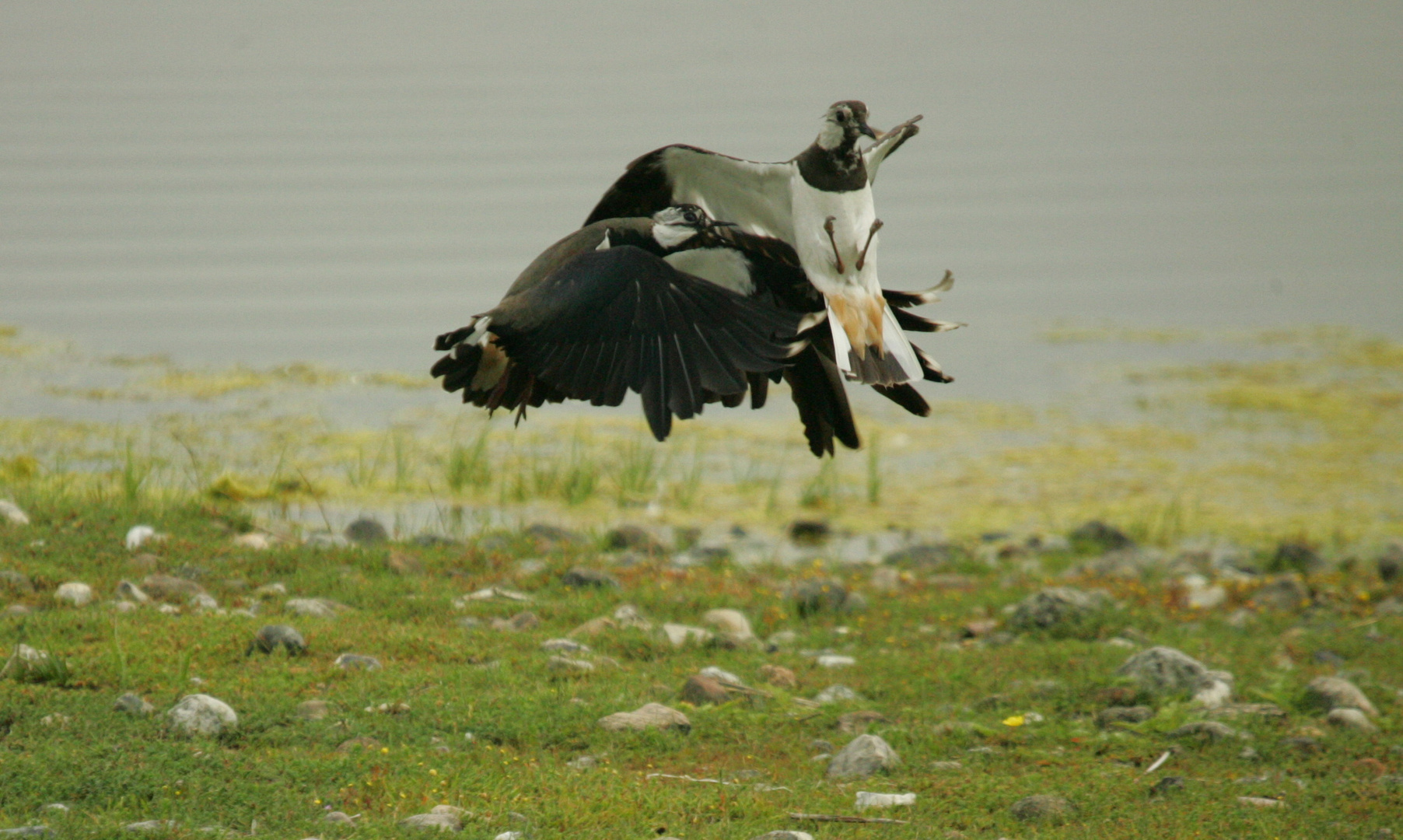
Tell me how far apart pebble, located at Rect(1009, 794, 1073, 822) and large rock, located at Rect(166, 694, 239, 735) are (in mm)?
2254

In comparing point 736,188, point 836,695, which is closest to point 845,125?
point 736,188

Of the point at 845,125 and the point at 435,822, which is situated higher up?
the point at 845,125

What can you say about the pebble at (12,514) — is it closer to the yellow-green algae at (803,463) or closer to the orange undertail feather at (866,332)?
the yellow-green algae at (803,463)

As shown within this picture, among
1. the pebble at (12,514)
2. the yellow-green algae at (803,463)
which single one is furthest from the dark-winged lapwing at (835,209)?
the yellow-green algae at (803,463)

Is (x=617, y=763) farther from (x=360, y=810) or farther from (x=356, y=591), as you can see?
(x=356, y=591)

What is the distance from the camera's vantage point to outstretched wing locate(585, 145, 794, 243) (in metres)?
3.97

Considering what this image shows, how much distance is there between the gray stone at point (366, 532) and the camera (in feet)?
22.3

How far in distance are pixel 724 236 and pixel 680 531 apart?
3787mm

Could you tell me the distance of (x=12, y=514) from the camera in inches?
240

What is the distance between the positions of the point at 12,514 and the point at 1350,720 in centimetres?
523

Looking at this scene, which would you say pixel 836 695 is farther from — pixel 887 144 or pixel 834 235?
pixel 887 144

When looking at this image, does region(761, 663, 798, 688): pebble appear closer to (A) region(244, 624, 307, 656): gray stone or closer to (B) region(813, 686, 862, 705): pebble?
(B) region(813, 686, 862, 705): pebble

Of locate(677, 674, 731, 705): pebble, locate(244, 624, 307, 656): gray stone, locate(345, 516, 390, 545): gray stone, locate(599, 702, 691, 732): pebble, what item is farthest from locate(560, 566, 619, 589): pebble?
locate(599, 702, 691, 732): pebble

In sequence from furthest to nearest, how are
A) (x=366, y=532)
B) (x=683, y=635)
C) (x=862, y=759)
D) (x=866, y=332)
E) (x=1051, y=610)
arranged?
(x=366, y=532) < (x=1051, y=610) < (x=683, y=635) < (x=862, y=759) < (x=866, y=332)
